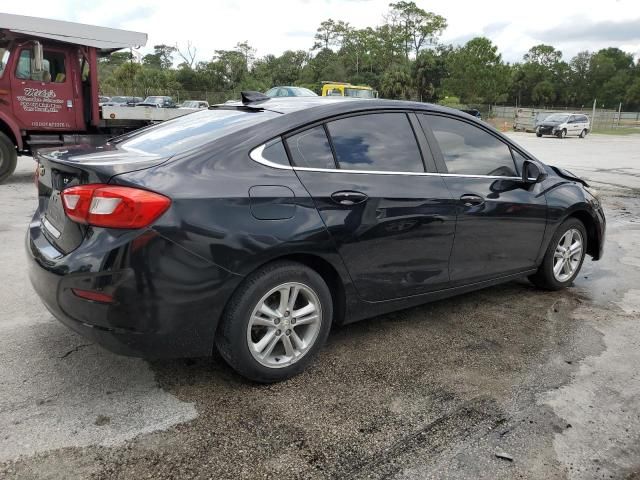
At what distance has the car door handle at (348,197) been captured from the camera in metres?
3.09

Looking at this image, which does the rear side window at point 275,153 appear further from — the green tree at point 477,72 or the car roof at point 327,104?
the green tree at point 477,72

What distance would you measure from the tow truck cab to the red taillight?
7445mm

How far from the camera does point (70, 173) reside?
2826 mm

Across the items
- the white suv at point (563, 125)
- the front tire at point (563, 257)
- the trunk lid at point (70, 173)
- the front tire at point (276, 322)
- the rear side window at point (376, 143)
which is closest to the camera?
the trunk lid at point (70, 173)

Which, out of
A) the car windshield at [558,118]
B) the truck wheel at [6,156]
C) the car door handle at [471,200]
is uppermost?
the car windshield at [558,118]

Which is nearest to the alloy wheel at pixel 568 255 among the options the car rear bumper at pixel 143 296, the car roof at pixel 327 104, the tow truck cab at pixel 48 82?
the car roof at pixel 327 104

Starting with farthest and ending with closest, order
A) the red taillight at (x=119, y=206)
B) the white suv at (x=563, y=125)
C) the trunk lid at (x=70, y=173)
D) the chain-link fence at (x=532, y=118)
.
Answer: the chain-link fence at (x=532, y=118), the white suv at (x=563, y=125), the trunk lid at (x=70, y=173), the red taillight at (x=119, y=206)

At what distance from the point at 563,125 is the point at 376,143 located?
34651 mm

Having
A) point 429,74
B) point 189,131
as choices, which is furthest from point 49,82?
point 429,74

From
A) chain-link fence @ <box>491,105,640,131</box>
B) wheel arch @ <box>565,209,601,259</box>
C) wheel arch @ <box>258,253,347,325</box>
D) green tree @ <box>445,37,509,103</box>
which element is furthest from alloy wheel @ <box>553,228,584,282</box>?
green tree @ <box>445,37,509,103</box>

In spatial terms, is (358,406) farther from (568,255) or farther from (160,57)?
(160,57)

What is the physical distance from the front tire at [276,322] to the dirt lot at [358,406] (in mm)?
146

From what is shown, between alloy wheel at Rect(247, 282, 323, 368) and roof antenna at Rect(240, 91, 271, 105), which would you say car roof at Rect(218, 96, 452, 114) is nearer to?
roof antenna at Rect(240, 91, 271, 105)

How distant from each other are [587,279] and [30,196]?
7.93 m
